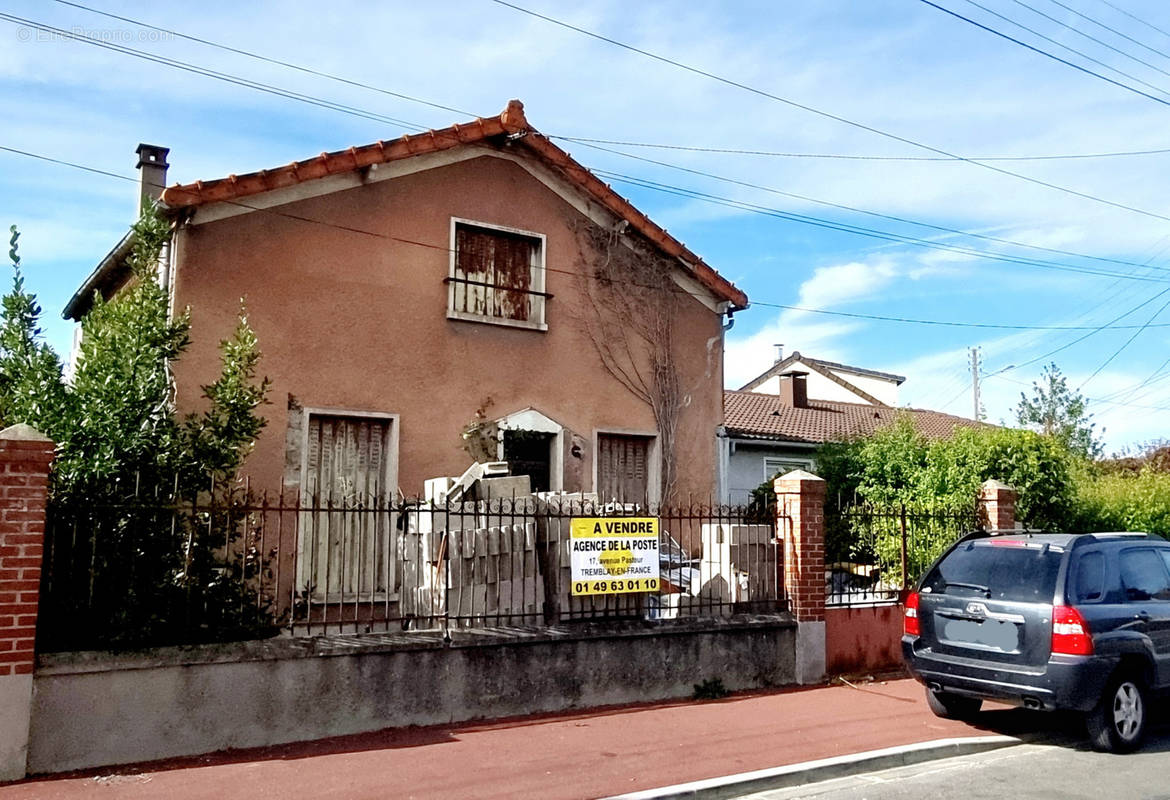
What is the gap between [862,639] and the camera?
10.7 meters

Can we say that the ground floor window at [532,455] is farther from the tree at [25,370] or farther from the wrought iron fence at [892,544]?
the tree at [25,370]

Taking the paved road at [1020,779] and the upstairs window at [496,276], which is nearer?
the paved road at [1020,779]

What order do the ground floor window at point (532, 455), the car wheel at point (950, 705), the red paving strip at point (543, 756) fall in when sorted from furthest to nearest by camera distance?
1. the ground floor window at point (532, 455)
2. the car wheel at point (950, 705)
3. the red paving strip at point (543, 756)

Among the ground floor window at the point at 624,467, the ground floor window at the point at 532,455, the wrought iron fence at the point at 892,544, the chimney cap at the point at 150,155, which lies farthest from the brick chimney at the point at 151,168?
the wrought iron fence at the point at 892,544

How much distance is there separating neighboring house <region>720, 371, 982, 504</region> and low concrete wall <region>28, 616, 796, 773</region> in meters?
6.91

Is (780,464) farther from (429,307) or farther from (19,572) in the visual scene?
(19,572)

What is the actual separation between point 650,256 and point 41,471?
9.00m

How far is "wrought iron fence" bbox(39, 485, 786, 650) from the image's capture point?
6.86 metres

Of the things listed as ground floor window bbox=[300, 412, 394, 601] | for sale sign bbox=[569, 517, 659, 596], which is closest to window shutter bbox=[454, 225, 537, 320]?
ground floor window bbox=[300, 412, 394, 601]

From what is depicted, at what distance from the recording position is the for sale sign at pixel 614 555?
8.90 meters

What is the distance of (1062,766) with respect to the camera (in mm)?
7020

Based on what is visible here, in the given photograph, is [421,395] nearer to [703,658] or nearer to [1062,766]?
[703,658]

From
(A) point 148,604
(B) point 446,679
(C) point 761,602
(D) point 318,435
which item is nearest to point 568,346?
(D) point 318,435

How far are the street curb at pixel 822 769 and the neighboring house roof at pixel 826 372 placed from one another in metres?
27.5
